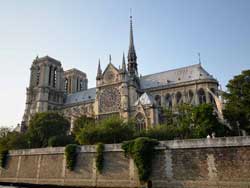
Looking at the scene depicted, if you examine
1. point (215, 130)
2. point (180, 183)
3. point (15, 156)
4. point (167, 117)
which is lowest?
point (180, 183)

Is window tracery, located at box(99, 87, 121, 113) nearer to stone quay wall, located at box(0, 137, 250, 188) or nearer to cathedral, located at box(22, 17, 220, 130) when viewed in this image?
cathedral, located at box(22, 17, 220, 130)

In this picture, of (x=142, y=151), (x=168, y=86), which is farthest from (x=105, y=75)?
(x=142, y=151)

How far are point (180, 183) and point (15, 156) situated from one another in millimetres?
21589

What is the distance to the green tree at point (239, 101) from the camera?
26.2m

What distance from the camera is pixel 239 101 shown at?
87.8 feet

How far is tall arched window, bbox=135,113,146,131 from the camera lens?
38.5 m

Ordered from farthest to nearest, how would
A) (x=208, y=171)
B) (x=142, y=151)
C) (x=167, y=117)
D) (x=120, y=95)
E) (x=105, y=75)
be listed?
(x=105, y=75)
(x=120, y=95)
(x=167, y=117)
(x=142, y=151)
(x=208, y=171)

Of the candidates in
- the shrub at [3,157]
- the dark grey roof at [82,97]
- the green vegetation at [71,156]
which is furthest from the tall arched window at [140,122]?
the dark grey roof at [82,97]

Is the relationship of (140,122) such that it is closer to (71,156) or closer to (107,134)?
(107,134)

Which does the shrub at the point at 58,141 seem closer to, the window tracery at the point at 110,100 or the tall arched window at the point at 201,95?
the window tracery at the point at 110,100

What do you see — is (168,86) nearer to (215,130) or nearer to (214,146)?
(215,130)

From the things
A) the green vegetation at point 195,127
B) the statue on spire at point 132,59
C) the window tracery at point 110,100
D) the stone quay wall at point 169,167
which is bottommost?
the stone quay wall at point 169,167

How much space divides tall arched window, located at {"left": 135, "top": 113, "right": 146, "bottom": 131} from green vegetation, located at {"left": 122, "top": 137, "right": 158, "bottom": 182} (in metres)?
16.3

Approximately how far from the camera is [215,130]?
88.2ft
